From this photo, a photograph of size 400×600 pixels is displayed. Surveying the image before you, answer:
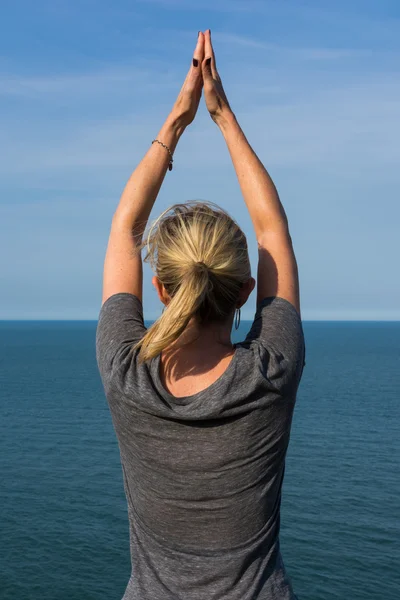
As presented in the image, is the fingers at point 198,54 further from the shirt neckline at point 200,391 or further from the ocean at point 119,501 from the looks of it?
the ocean at point 119,501

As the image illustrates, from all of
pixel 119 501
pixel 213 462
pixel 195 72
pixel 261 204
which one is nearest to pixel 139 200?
pixel 261 204

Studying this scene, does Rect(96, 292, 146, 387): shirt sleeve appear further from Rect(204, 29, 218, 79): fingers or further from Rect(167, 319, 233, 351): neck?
Rect(204, 29, 218, 79): fingers

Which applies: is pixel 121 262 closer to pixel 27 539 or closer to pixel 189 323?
pixel 189 323

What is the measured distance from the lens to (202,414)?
1.78 meters

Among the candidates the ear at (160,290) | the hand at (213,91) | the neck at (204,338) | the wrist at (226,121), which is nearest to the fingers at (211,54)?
the hand at (213,91)

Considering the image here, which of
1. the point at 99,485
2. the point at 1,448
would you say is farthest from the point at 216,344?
the point at 1,448

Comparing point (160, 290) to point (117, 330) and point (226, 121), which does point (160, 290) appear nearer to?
point (117, 330)

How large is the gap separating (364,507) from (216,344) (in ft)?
128

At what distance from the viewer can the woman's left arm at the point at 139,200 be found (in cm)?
212

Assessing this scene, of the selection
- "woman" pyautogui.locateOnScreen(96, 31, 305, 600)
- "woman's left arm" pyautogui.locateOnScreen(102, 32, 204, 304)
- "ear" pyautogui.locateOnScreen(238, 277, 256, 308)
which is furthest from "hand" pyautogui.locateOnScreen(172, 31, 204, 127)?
"ear" pyautogui.locateOnScreen(238, 277, 256, 308)

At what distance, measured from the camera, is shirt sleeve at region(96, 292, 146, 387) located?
1.90 metres

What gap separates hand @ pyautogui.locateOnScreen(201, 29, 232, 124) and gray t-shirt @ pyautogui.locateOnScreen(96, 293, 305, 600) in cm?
Answer: 75

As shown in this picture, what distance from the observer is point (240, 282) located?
1.84m

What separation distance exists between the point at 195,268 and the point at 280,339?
0.28 meters
